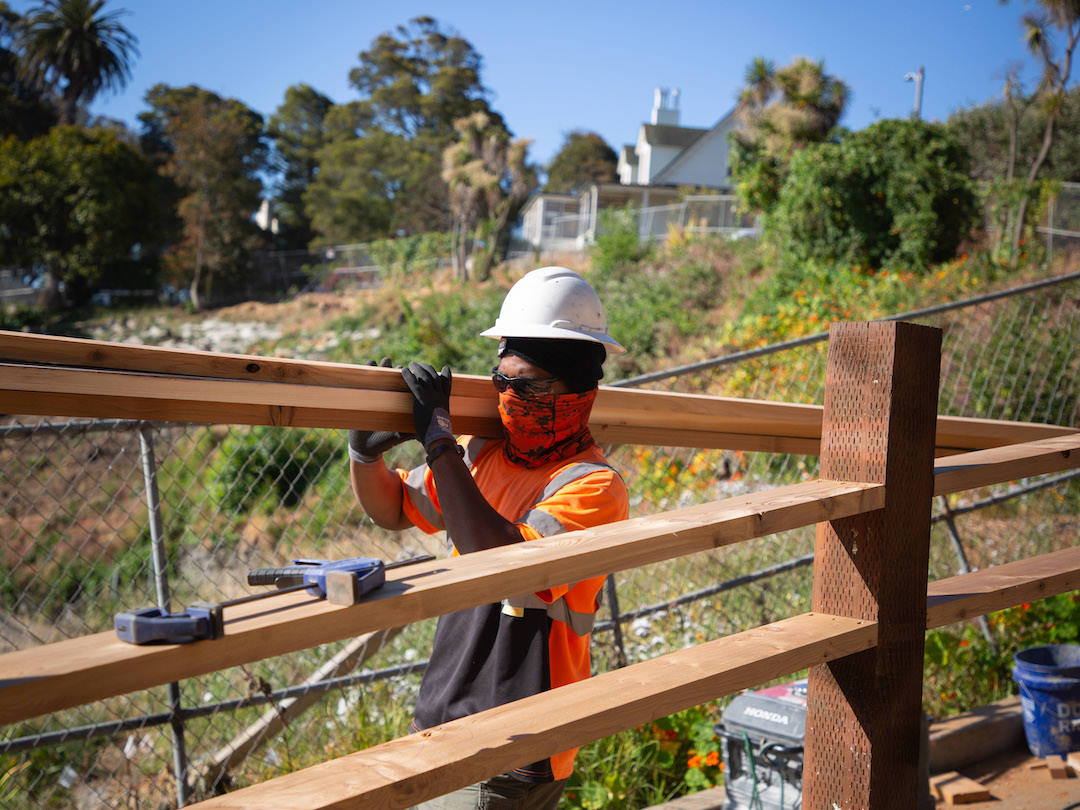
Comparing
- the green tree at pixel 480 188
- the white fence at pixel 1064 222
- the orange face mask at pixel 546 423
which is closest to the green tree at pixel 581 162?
the green tree at pixel 480 188

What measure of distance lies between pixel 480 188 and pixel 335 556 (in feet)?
77.2

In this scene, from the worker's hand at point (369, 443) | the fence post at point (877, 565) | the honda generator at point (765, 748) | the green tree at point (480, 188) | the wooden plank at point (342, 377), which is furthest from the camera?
the green tree at point (480, 188)

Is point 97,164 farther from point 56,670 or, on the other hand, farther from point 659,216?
point 56,670

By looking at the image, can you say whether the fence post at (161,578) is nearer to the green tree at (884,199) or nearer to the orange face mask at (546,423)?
the orange face mask at (546,423)

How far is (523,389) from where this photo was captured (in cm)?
206

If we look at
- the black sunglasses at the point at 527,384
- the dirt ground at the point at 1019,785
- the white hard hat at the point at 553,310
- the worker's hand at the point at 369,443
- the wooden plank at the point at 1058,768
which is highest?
the white hard hat at the point at 553,310

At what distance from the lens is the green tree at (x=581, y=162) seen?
51.1m

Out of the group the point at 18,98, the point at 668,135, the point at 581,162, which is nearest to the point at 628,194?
the point at 668,135

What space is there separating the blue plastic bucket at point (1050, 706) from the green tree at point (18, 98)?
4784 cm

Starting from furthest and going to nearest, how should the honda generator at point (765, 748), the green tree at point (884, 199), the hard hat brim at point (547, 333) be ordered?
the green tree at point (884, 199)
the honda generator at point (765, 748)
the hard hat brim at point (547, 333)

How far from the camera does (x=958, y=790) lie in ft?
11.0

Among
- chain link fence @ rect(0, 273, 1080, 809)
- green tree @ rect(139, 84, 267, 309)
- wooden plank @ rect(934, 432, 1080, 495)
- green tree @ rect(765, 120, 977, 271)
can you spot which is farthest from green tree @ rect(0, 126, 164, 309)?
wooden plank @ rect(934, 432, 1080, 495)

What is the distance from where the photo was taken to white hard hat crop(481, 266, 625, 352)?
202 cm

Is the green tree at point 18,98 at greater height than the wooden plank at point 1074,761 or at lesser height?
greater
